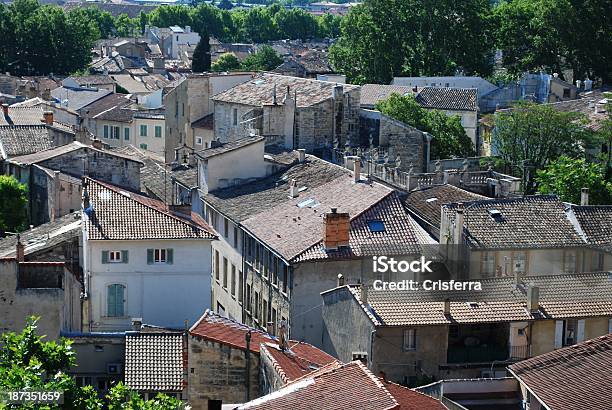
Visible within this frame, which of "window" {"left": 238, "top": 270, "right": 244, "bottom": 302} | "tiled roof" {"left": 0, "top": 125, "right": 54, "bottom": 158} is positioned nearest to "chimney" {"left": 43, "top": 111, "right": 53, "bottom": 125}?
"tiled roof" {"left": 0, "top": 125, "right": 54, "bottom": 158}

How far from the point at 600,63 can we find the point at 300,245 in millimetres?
57832

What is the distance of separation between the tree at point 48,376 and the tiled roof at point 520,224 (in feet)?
57.6

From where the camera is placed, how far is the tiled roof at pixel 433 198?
1773 inches

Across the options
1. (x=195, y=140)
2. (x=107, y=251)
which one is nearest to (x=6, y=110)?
(x=195, y=140)

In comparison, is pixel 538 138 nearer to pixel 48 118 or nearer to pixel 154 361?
pixel 48 118

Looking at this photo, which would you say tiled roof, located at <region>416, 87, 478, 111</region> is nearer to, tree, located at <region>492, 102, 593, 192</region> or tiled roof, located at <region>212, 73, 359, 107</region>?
tiled roof, located at <region>212, 73, 359, 107</region>

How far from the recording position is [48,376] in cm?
2508

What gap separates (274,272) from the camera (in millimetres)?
42594

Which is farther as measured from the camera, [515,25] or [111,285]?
[515,25]

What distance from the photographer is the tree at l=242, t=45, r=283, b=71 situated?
12644 centimetres

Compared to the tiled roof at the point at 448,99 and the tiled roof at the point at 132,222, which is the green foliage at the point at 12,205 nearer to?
the tiled roof at the point at 132,222

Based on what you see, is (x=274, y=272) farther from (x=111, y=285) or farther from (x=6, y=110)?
(x=6, y=110)

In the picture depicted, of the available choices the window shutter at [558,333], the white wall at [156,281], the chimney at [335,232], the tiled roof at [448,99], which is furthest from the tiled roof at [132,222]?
the tiled roof at [448,99]

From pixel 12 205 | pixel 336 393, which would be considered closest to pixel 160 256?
pixel 12 205
